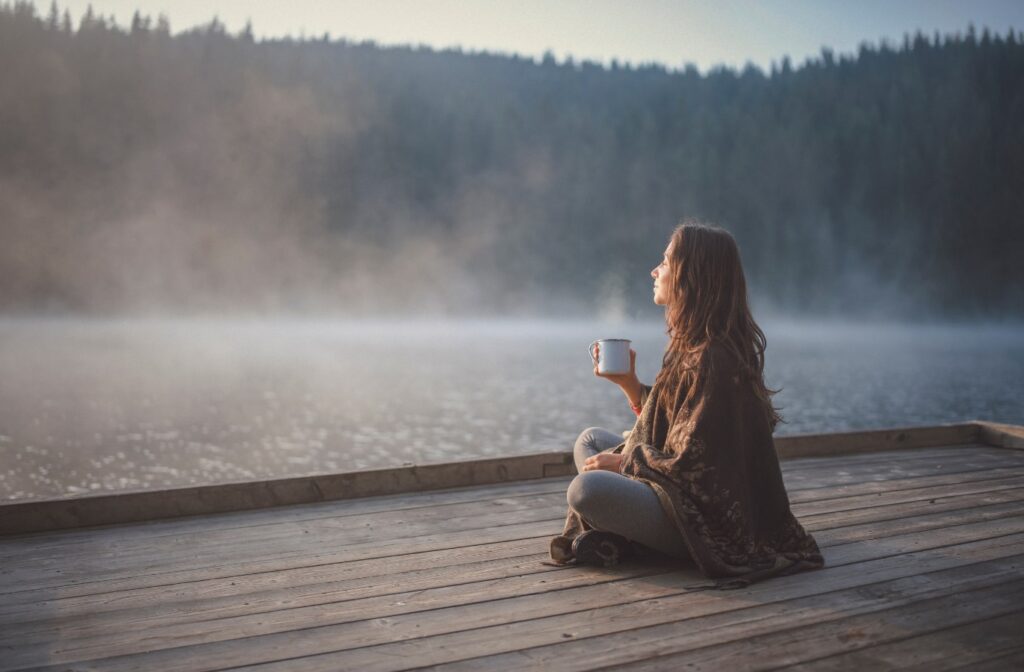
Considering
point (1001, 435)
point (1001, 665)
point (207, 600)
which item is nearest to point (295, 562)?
point (207, 600)

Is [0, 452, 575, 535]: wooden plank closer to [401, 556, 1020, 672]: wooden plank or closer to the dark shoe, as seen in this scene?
the dark shoe

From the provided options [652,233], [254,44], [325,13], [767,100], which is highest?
[325,13]

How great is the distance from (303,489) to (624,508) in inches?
56.4

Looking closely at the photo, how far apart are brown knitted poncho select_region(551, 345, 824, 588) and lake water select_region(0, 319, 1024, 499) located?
148 cm

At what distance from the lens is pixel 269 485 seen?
10.0ft

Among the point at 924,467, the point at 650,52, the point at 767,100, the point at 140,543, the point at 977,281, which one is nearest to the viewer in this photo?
the point at 140,543

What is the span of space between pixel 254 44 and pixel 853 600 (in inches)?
2953

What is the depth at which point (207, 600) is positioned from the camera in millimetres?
2070

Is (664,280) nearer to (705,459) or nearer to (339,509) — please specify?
(705,459)

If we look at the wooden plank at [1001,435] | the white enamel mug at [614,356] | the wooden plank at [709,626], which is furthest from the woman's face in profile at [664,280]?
the wooden plank at [1001,435]

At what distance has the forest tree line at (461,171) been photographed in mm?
61812

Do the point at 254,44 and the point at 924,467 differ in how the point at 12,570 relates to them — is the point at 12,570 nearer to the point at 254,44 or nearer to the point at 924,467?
the point at 924,467

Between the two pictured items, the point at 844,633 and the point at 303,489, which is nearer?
the point at 844,633

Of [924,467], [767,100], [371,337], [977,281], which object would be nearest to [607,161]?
[767,100]
